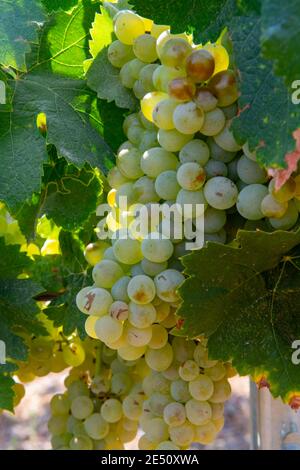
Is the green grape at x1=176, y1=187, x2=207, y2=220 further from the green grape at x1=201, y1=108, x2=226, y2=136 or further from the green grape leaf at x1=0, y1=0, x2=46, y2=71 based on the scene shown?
the green grape leaf at x1=0, y1=0, x2=46, y2=71

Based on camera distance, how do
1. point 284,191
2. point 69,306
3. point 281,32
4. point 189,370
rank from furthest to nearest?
point 69,306
point 189,370
point 284,191
point 281,32

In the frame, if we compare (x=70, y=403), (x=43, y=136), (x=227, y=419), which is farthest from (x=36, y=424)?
(x=43, y=136)

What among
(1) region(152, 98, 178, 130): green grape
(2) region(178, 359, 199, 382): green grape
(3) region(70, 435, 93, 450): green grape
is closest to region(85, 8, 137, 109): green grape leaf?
(1) region(152, 98, 178, 130): green grape

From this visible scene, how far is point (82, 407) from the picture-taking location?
106 centimetres

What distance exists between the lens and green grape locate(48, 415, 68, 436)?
3.64 feet

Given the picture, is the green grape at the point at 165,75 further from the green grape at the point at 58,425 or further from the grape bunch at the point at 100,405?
the green grape at the point at 58,425

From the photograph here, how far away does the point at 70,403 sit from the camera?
1.10m

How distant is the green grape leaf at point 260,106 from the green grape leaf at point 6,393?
485 mm

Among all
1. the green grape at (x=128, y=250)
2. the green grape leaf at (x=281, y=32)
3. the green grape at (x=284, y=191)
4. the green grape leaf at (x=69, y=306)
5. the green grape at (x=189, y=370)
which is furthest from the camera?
the green grape leaf at (x=69, y=306)

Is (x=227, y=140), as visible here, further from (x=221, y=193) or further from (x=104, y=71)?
(x=104, y=71)

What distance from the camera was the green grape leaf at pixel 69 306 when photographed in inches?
38.3

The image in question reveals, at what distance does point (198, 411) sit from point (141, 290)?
244 millimetres

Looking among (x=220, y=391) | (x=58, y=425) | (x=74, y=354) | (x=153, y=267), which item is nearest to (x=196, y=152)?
(x=153, y=267)

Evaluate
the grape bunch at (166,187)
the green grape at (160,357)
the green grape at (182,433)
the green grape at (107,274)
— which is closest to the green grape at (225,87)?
the grape bunch at (166,187)
